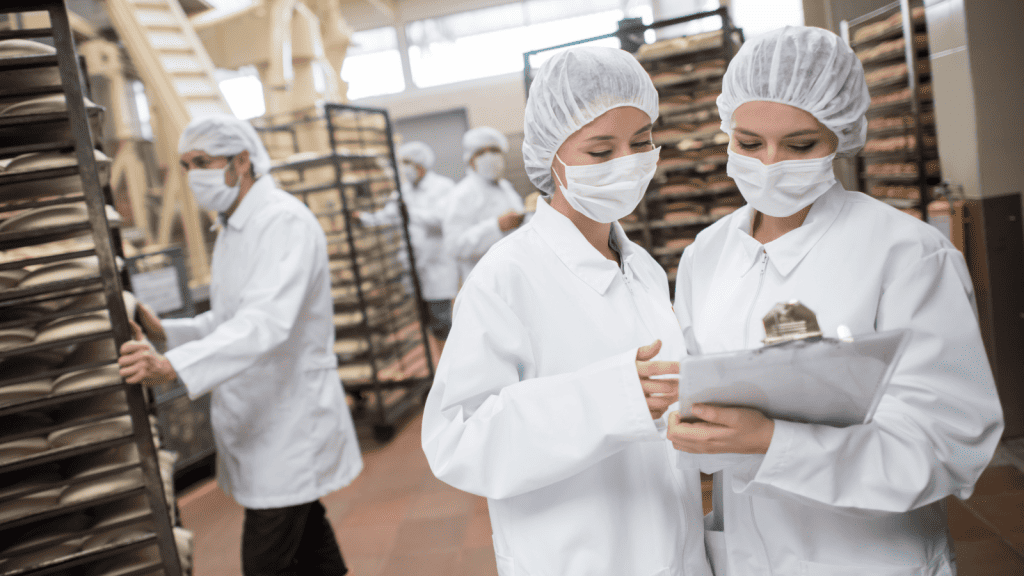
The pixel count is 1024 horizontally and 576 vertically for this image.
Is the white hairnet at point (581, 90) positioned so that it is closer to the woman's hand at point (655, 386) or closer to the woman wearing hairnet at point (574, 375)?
the woman wearing hairnet at point (574, 375)

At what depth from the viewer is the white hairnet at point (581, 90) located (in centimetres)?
122

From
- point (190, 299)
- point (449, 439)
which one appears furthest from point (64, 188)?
point (190, 299)

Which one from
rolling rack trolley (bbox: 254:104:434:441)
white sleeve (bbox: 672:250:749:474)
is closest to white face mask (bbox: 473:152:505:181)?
rolling rack trolley (bbox: 254:104:434:441)

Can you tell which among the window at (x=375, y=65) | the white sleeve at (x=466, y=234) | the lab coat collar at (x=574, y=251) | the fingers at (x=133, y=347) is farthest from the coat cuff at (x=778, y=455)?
the window at (x=375, y=65)

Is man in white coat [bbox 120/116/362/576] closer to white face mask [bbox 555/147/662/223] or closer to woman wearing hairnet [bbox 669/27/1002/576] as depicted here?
white face mask [bbox 555/147/662/223]

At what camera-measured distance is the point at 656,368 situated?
0.98 metres

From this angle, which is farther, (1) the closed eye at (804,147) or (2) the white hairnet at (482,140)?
(2) the white hairnet at (482,140)

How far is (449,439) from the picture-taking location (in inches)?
44.1

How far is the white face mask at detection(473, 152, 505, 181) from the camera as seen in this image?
5773 mm

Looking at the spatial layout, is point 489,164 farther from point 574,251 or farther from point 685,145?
point 574,251

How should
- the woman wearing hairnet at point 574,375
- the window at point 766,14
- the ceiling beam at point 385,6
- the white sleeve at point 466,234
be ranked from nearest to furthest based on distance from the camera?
the woman wearing hairnet at point 574,375 → the white sleeve at point 466,234 → the window at point 766,14 → the ceiling beam at point 385,6

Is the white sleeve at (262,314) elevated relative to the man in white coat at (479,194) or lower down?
lower down

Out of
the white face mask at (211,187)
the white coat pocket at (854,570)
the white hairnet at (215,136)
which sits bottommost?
the white coat pocket at (854,570)

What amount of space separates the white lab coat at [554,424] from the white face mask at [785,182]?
0.29 metres
